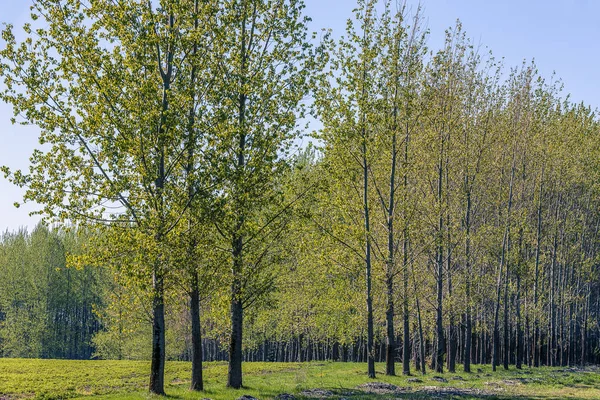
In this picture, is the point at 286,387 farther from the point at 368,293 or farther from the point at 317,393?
the point at 368,293

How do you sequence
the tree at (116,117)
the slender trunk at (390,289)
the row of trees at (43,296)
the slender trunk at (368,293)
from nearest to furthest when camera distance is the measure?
1. the tree at (116,117)
2. the slender trunk at (368,293)
3. the slender trunk at (390,289)
4. the row of trees at (43,296)

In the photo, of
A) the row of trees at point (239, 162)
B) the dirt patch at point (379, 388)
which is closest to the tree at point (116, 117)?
the row of trees at point (239, 162)

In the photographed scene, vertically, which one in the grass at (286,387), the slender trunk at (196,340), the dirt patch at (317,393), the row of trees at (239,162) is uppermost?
the row of trees at (239,162)

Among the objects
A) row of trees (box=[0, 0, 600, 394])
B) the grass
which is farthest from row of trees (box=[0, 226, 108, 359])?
row of trees (box=[0, 0, 600, 394])

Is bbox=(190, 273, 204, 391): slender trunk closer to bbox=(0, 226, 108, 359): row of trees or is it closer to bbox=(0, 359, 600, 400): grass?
bbox=(0, 359, 600, 400): grass

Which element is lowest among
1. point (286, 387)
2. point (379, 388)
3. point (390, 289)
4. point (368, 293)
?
point (286, 387)

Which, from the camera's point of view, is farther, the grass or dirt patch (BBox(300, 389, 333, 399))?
the grass

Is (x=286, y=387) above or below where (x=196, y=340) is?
below

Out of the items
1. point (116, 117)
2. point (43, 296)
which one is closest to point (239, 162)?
point (116, 117)

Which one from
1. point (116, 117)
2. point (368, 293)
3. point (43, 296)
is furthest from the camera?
point (43, 296)

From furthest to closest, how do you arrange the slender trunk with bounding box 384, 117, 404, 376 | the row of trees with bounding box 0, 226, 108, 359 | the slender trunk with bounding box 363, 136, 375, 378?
the row of trees with bounding box 0, 226, 108, 359, the slender trunk with bounding box 384, 117, 404, 376, the slender trunk with bounding box 363, 136, 375, 378

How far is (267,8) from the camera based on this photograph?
85.9ft

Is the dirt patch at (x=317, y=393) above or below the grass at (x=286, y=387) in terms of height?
above

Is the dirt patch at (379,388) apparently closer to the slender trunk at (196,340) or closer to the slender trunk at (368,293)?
the slender trunk at (368,293)
